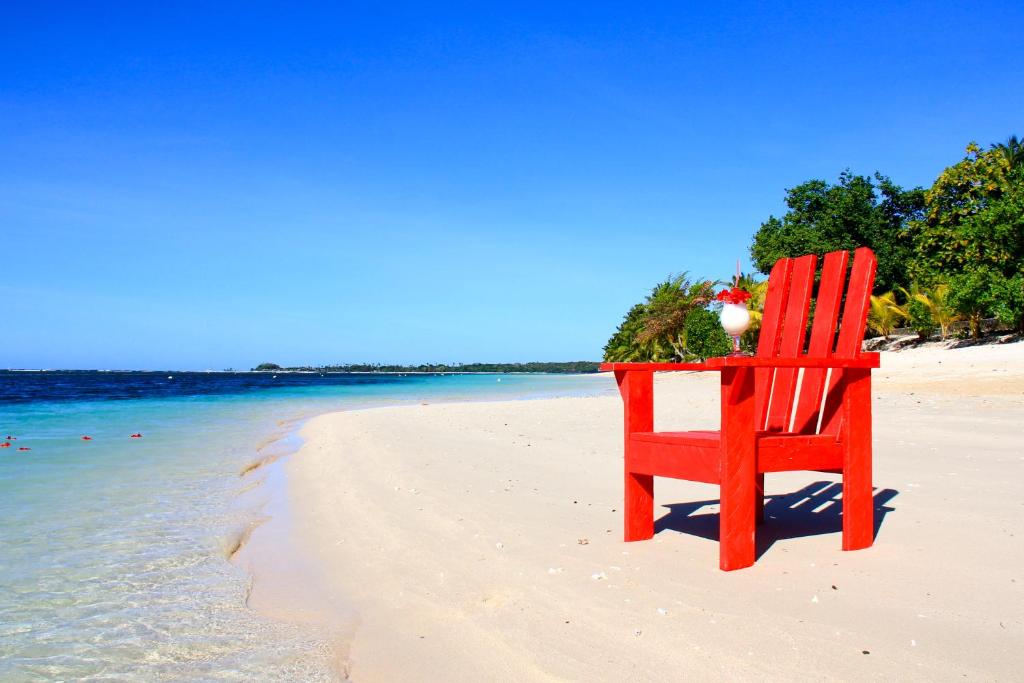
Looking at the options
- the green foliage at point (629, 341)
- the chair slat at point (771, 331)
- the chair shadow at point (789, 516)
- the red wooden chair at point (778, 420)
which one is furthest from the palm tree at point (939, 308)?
the green foliage at point (629, 341)

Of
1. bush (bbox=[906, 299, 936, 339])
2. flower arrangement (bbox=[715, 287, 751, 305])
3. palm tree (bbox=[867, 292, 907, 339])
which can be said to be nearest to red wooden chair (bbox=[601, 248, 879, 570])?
flower arrangement (bbox=[715, 287, 751, 305])

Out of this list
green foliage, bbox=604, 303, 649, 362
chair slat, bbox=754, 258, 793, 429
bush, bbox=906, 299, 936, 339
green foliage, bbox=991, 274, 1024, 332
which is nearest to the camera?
chair slat, bbox=754, 258, 793, 429

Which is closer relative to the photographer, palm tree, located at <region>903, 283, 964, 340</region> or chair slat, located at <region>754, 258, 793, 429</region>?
chair slat, located at <region>754, 258, 793, 429</region>

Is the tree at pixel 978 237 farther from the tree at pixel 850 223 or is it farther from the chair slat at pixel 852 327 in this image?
the chair slat at pixel 852 327

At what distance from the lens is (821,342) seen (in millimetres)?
3955

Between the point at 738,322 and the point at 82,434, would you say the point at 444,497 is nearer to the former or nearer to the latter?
the point at 738,322

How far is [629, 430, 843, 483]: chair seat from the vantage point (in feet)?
10.9

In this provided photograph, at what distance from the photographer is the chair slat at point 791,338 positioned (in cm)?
406

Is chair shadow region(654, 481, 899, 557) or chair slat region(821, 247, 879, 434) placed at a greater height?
chair slat region(821, 247, 879, 434)

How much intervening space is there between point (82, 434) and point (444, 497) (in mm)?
10086

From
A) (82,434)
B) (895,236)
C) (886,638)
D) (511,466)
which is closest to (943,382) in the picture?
(511,466)

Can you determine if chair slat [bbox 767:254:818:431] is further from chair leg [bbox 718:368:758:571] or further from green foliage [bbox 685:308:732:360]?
green foliage [bbox 685:308:732:360]

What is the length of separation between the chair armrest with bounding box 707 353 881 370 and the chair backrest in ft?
0.43

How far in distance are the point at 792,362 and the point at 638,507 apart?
1123 mm
